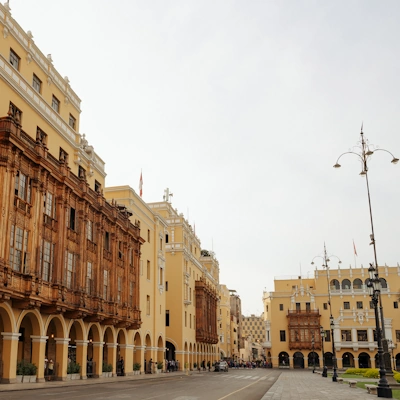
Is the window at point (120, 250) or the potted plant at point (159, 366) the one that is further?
the potted plant at point (159, 366)

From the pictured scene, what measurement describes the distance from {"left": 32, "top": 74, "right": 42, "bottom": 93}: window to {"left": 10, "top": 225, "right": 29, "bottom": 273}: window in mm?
12176

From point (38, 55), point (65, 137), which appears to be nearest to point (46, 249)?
point (65, 137)

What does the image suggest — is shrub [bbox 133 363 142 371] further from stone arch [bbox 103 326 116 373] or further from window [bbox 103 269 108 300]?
window [bbox 103 269 108 300]

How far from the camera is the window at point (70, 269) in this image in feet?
106

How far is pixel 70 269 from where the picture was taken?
32.9 metres

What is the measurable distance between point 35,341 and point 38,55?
64.4ft

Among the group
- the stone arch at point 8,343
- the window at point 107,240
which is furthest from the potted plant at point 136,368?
the stone arch at point 8,343

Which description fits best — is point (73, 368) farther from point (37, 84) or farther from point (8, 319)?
point (37, 84)

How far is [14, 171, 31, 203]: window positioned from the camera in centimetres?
2683

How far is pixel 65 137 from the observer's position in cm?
3659

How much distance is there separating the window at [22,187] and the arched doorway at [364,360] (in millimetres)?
75312

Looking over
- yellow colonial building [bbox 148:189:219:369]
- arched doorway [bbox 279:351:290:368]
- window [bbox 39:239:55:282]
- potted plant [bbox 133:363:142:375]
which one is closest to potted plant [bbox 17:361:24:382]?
window [bbox 39:239:55:282]

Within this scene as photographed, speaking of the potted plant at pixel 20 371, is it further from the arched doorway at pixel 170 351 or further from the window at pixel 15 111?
the arched doorway at pixel 170 351

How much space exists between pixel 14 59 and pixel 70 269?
47.5 ft
